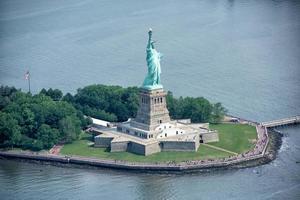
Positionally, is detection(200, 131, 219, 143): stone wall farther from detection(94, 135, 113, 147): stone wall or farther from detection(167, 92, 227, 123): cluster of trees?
detection(94, 135, 113, 147): stone wall

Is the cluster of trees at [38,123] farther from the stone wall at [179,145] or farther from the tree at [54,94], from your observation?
the stone wall at [179,145]

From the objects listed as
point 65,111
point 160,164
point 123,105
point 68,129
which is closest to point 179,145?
point 160,164

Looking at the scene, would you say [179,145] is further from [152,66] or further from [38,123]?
[38,123]

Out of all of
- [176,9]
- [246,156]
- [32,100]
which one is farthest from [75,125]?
[176,9]

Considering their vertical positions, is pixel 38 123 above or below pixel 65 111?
below

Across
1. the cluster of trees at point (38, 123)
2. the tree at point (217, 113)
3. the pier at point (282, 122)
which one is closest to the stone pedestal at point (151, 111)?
the cluster of trees at point (38, 123)

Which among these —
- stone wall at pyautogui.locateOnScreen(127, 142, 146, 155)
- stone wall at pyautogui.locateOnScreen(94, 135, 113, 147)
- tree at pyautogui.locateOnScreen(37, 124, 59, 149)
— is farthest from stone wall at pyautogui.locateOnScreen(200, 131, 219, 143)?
tree at pyautogui.locateOnScreen(37, 124, 59, 149)
